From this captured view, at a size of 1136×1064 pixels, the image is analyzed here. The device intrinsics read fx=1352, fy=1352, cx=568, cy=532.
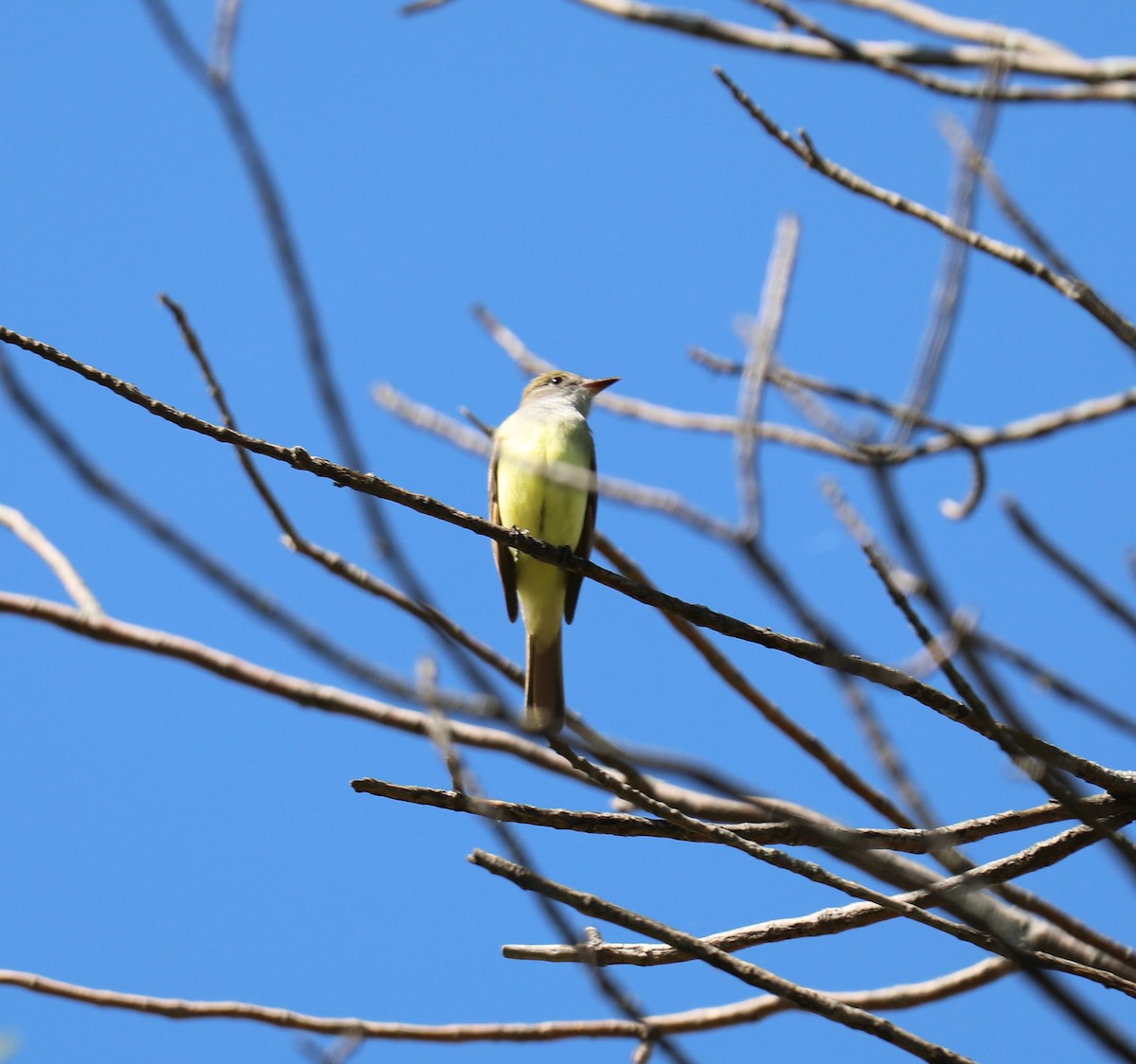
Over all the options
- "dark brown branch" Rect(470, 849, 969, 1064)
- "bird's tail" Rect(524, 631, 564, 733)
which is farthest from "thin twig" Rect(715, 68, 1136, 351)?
"bird's tail" Rect(524, 631, 564, 733)

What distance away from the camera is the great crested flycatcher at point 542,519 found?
23.6 ft

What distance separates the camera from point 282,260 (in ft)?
5.40

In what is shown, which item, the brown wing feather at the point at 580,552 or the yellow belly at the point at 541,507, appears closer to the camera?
the yellow belly at the point at 541,507

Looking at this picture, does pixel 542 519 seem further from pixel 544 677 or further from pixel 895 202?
pixel 895 202

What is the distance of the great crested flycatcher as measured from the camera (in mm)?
7195

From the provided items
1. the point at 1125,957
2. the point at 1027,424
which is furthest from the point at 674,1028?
the point at 1027,424

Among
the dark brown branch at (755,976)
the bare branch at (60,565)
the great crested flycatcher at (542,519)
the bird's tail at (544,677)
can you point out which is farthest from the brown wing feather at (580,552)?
the dark brown branch at (755,976)

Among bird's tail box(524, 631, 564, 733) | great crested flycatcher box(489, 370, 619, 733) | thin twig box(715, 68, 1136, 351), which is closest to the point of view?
thin twig box(715, 68, 1136, 351)

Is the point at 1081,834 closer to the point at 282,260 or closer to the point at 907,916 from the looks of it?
the point at 907,916

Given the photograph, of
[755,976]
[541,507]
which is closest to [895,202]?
[755,976]

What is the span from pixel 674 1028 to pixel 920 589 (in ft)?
10.6

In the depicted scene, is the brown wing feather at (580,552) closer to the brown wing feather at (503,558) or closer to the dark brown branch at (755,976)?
the brown wing feather at (503,558)

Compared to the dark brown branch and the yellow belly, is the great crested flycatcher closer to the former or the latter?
the yellow belly

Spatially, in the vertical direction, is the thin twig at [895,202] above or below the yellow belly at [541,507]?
below
